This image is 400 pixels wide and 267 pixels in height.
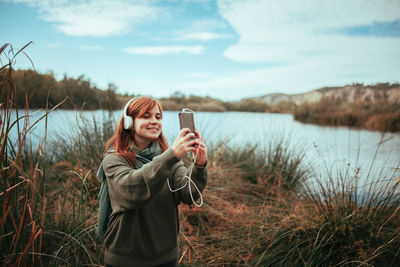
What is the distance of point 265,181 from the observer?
460cm

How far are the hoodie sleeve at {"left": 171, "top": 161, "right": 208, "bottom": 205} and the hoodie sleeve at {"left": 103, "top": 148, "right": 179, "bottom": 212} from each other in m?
0.21

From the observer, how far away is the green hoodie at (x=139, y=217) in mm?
1328

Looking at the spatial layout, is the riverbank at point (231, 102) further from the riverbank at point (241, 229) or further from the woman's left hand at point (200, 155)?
the woman's left hand at point (200, 155)

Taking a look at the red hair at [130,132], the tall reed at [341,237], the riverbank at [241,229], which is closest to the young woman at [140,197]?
the red hair at [130,132]

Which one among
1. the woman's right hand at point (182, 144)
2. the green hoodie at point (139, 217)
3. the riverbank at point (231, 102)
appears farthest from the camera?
the riverbank at point (231, 102)

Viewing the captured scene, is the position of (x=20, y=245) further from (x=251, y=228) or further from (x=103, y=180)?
(x=251, y=228)

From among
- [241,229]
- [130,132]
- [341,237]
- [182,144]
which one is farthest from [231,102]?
[182,144]

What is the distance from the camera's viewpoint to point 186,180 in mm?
1559

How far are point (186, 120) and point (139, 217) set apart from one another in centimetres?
64

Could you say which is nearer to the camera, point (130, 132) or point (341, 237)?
point (130, 132)

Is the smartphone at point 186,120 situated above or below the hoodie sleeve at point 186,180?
above

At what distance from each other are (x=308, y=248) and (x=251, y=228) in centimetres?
61

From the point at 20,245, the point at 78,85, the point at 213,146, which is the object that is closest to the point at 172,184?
the point at 20,245

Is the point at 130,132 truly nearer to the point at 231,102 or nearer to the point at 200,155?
the point at 200,155
